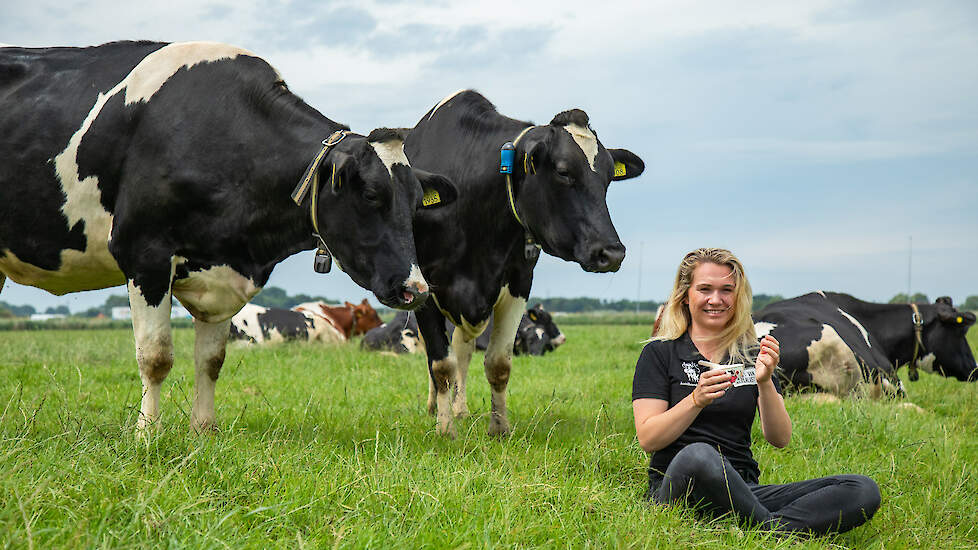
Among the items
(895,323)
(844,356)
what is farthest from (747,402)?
(895,323)

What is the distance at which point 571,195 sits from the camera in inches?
234

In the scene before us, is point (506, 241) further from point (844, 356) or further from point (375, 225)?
point (844, 356)

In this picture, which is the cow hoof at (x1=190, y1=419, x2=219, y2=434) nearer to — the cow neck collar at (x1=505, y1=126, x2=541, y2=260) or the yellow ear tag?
the yellow ear tag

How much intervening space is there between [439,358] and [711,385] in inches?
107

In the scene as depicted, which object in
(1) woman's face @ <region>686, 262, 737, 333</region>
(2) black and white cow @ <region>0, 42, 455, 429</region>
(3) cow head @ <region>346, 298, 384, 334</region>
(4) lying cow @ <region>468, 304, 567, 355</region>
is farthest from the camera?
(3) cow head @ <region>346, 298, 384, 334</region>

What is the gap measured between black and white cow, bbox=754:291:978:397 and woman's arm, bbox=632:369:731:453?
5.30 metres

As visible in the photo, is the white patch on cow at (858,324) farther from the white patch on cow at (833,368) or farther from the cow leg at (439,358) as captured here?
the cow leg at (439,358)

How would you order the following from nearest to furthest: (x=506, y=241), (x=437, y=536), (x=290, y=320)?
(x=437, y=536)
(x=506, y=241)
(x=290, y=320)

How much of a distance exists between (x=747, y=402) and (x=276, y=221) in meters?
3.04

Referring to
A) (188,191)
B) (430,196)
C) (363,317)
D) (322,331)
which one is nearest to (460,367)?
(430,196)

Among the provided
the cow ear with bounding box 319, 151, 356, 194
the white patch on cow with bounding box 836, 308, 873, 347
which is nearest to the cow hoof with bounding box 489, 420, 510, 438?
the cow ear with bounding box 319, 151, 356, 194

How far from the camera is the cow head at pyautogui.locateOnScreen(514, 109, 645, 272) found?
5.79 m

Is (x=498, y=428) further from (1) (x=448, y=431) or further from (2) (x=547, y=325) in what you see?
(2) (x=547, y=325)

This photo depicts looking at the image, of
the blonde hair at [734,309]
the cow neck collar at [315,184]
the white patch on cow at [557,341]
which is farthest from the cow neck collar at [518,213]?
the white patch on cow at [557,341]
